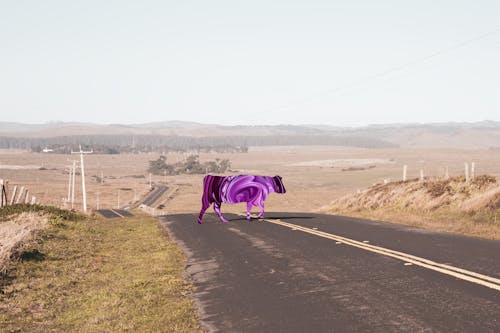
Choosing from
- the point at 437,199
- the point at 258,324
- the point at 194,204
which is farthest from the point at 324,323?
the point at 194,204

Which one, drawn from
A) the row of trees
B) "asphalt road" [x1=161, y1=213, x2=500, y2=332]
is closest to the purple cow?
"asphalt road" [x1=161, y1=213, x2=500, y2=332]

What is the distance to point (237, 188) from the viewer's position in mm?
21297

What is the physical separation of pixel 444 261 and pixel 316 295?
3.51m

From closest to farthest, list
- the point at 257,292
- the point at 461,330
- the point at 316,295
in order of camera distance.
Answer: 1. the point at 461,330
2. the point at 316,295
3. the point at 257,292

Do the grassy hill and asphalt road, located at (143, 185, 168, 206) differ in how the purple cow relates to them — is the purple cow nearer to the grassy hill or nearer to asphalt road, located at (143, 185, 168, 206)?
the grassy hill

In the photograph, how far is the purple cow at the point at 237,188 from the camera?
21.1 meters

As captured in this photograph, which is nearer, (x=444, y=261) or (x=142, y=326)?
(x=142, y=326)

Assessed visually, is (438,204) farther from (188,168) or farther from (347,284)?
(188,168)

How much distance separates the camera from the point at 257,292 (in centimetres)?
899

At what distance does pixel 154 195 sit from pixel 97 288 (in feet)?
343

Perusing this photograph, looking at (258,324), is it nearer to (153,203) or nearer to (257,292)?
(257,292)

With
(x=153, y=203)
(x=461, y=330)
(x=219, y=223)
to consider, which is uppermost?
(x=461, y=330)

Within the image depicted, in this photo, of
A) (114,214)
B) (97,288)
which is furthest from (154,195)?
(97,288)

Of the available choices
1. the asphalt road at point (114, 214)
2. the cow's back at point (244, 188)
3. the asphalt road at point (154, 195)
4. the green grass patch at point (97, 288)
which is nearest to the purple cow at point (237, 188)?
the cow's back at point (244, 188)
